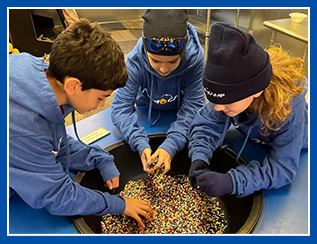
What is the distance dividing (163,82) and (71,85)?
64cm

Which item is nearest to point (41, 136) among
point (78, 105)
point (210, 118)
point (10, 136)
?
point (10, 136)

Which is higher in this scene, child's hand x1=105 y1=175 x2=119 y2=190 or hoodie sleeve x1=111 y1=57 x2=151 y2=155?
hoodie sleeve x1=111 y1=57 x2=151 y2=155

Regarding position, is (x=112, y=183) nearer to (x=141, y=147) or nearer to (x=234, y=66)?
(x=141, y=147)

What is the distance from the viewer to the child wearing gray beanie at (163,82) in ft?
3.81

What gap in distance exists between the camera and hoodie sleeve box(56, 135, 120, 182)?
45.4 inches

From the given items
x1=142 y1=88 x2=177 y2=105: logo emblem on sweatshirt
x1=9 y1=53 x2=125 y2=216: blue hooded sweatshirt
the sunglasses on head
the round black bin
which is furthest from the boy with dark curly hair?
x1=142 y1=88 x2=177 y2=105: logo emblem on sweatshirt

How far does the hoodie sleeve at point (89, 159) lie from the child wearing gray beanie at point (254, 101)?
34cm

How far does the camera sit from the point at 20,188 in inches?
33.3

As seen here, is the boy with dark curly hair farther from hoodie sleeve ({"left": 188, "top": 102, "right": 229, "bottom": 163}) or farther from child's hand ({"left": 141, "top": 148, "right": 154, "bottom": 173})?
hoodie sleeve ({"left": 188, "top": 102, "right": 229, "bottom": 163})

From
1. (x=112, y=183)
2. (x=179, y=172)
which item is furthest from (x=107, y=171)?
(x=179, y=172)

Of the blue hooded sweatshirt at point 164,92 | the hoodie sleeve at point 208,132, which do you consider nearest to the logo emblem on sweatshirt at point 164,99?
the blue hooded sweatshirt at point 164,92

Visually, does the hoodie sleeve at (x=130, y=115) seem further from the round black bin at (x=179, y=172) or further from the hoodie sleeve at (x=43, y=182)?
the hoodie sleeve at (x=43, y=182)

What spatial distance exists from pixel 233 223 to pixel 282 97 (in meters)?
0.52

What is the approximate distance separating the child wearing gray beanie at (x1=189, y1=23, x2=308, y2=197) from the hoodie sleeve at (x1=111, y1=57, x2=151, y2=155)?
0.26 m
